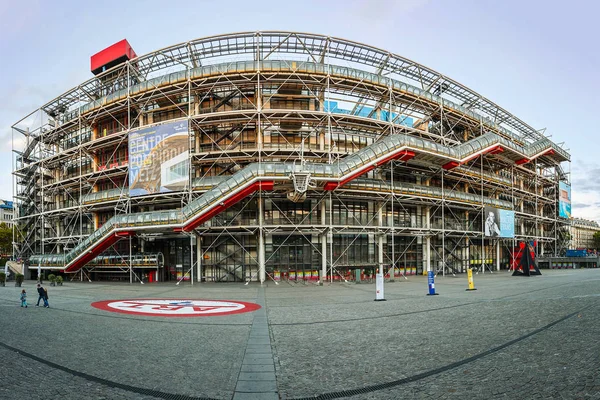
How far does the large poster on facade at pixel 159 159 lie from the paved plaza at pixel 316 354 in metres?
13.9

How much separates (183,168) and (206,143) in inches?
147

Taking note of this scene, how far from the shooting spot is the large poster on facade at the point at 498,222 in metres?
31.0

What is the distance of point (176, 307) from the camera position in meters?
13.7

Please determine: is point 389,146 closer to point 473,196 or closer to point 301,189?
point 301,189

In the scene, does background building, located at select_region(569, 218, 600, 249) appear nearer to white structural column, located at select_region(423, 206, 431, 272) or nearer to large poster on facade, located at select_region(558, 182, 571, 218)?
large poster on facade, located at select_region(558, 182, 571, 218)

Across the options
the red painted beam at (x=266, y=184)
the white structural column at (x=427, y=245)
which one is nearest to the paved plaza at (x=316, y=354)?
the red painted beam at (x=266, y=184)

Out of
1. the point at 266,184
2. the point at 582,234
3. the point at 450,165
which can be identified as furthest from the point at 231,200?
the point at 582,234

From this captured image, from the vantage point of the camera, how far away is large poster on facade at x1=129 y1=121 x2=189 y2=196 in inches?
963

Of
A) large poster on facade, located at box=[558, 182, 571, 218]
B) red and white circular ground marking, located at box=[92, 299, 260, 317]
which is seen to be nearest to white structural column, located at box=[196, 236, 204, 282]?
red and white circular ground marking, located at box=[92, 299, 260, 317]

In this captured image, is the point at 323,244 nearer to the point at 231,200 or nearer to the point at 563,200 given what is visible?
the point at 231,200

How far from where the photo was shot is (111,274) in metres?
28.6

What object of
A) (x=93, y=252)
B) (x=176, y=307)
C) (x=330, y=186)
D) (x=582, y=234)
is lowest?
(x=582, y=234)

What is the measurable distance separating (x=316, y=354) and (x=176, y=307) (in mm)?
8677

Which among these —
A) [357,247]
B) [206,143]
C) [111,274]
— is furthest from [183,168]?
[357,247]
